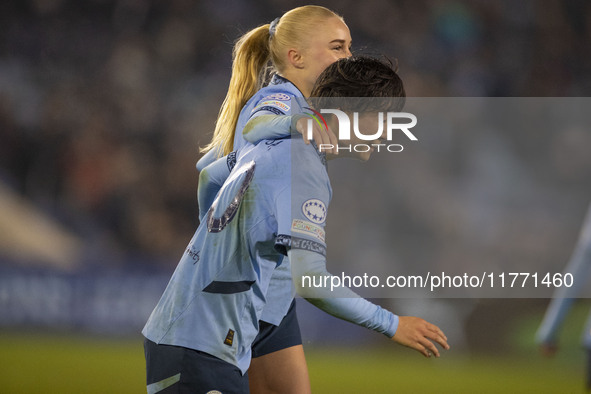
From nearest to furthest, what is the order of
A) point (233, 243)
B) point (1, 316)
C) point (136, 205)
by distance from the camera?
point (233, 243) < point (1, 316) < point (136, 205)

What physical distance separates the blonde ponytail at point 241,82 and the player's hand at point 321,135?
2.08 ft

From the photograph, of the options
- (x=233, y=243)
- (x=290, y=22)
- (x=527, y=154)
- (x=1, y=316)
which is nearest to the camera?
(x=233, y=243)

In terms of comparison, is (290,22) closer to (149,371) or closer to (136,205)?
(149,371)

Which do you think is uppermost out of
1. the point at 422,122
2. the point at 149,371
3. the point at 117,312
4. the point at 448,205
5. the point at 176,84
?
the point at 176,84

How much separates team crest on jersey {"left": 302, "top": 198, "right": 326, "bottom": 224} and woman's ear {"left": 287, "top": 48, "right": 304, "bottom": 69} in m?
0.94

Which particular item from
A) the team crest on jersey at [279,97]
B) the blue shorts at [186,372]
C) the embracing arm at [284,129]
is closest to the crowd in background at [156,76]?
the team crest on jersey at [279,97]

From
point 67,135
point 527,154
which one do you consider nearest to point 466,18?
point 527,154

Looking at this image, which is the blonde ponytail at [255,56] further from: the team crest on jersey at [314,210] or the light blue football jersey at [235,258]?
the team crest on jersey at [314,210]

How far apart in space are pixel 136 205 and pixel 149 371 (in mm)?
3468

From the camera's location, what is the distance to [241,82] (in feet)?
8.28

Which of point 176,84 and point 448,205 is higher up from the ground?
point 176,84

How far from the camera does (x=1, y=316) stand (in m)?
4.60

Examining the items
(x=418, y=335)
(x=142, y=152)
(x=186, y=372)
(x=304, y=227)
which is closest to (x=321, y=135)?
(x=304, y=227)

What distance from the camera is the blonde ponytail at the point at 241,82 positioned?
7.98 ft
